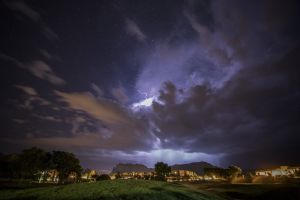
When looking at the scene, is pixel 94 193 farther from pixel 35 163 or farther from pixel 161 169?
pixel 161 169

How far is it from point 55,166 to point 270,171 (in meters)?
123

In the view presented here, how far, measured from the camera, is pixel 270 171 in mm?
130875

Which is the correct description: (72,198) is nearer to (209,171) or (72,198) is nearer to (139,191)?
(139,191)

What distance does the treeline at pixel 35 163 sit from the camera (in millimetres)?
88369

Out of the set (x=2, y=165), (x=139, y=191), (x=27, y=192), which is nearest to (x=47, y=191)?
(x=27, y=192)

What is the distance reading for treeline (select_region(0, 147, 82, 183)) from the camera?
290 ft

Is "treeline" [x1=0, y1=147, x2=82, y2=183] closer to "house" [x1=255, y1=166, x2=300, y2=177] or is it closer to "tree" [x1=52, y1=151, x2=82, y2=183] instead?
"tree" [x1=52, y1=151, x2=82, y2=183]

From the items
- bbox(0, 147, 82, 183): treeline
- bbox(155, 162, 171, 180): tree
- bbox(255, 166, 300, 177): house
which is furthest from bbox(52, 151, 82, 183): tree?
bbox(255, 166, 300, 177): house

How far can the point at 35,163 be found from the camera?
293ft

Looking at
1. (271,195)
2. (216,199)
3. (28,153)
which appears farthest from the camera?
(28,153)

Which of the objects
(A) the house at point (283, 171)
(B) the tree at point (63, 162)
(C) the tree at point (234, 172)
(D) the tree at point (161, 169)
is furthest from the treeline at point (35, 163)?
(A) the house at point (283, 171)

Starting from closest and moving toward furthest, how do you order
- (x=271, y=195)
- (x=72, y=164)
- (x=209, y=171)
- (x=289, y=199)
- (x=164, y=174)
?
(x=289, y=199), (x=271, y=195), (x=72, y=164), (x=164, y=174), (x=209, y=171)

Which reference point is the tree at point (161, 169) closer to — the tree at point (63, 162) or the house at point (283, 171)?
the tree at point (63, 162)

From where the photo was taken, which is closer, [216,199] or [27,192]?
[27,192]
